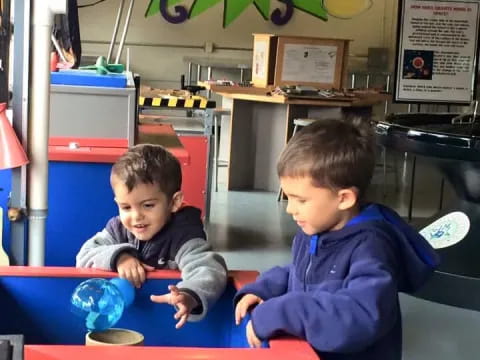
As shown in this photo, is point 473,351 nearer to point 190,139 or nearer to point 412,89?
point 190,139

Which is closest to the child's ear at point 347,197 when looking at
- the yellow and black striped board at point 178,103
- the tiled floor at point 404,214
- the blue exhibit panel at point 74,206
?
the tiled floor at point 404,214

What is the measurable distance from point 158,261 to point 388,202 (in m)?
4.58

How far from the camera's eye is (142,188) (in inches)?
64.5

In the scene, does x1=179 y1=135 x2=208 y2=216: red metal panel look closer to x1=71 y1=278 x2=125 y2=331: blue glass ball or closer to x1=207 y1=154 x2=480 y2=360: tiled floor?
x1=207 y1=154 x2=480 y2=360: tiled floor

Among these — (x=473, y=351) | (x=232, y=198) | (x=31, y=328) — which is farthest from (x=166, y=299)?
(x=232, y=198)

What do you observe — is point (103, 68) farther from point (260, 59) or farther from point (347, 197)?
point (260, 59)

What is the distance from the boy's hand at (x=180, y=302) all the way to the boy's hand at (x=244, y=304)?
10 centimetres

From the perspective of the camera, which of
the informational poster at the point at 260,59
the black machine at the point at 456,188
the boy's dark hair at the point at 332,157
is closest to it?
the boy's dark hair at the point at 332,157

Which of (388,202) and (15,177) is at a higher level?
(15,177)

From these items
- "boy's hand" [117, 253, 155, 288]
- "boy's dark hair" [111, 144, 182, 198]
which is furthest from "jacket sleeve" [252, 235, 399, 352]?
"boy's dark hair" [111, 144, 182, 198]

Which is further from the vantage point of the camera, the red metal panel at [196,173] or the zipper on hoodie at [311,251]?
the red metal panel at [196,173]

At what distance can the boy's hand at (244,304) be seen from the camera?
144 cm

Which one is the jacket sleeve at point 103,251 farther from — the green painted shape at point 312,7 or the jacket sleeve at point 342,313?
the green painted shape at point 312,7

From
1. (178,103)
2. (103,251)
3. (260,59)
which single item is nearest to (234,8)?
(260,59)
